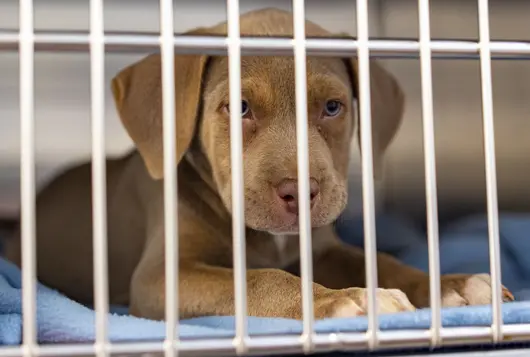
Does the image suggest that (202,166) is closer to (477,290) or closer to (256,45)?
(477,290)

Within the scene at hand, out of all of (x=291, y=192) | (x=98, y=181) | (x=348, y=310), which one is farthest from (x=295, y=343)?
(x=291, y=192)

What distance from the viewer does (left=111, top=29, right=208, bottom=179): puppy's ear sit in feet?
4.72

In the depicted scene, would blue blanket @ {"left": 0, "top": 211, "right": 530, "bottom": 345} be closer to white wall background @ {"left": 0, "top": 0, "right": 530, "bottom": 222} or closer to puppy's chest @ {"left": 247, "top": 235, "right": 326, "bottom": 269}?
puppy's chest @ {"left": 247, "top": 235, "right": 326, "bottom": 269}

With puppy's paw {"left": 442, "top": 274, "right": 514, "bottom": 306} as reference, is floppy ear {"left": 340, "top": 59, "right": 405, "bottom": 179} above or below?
above

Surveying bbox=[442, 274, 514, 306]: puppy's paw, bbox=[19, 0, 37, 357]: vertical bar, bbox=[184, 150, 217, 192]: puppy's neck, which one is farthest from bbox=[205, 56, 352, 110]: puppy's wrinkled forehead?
bbox=[19, 0, 37, 357]: vertical bar

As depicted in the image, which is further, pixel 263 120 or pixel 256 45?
pixel 263 120

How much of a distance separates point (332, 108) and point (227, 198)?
290mm

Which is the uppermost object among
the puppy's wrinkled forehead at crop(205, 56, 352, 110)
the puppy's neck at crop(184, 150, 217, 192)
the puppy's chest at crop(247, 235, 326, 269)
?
the puppy's wrinkled forehead at crop(205, 56, 352, 110)

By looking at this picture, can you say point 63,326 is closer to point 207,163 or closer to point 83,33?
point 83,33

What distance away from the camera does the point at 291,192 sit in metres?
1.22

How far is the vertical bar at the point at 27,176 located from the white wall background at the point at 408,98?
119 cm

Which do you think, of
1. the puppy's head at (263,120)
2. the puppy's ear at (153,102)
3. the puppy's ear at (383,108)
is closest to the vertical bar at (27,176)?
the puppy's head at (263,120)

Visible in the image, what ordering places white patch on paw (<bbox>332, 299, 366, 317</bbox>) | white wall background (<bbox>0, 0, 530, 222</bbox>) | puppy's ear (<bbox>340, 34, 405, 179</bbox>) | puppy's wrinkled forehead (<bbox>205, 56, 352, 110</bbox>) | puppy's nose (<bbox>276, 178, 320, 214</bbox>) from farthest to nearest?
white wall background (<bbox>0, 0, 530, 222</bbox>) < puppy's ear (<bbox>340, 34, 405, 179</bbox>) < puppy's wrinkled forehead (<bbox>205, 56, 352, 110</bbox>) < puppy's nose (<bbox>276, 178, 320, 214</bbox>) < white patch on paw (<bbox>332, 299, 366, 317</bbox>)

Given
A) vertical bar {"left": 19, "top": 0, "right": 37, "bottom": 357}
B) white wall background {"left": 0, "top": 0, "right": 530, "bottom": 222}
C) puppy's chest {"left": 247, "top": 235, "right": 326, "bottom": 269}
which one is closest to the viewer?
vertical bar {"left": 19, "top": 0, "right": 37, "bottom": 357}
